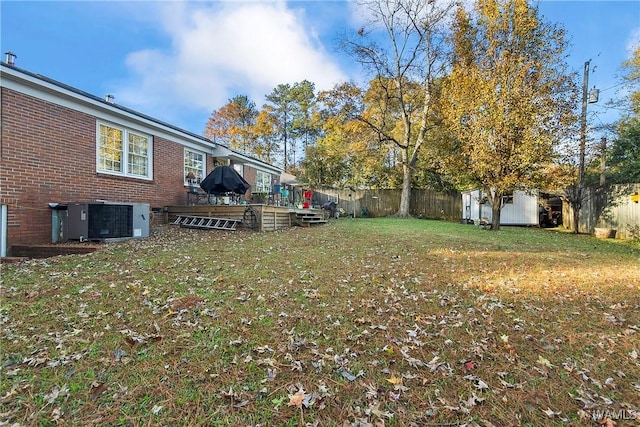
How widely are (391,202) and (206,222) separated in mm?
14795

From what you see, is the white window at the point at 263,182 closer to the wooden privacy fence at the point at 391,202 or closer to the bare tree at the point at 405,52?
the wooden privacy fence at the point at 391,202

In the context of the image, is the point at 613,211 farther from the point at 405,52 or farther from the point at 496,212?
the point at 405,52

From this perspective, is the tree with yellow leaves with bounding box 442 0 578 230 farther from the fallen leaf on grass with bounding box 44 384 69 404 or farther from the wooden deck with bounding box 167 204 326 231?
the fallen leaf on grass with bounding box 44 384 69 404

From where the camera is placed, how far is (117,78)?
1377 centimetres

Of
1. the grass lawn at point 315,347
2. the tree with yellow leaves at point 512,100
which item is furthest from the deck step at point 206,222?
the tree with yellow leaves at point 512,100

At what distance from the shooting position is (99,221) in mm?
7680

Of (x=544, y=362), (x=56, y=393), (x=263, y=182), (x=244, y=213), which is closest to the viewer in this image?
(x=56, y=393)

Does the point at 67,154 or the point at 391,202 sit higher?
the point at 67,154

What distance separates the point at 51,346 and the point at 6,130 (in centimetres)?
693

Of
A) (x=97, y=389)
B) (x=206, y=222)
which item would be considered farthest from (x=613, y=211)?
(x=97, y=389)

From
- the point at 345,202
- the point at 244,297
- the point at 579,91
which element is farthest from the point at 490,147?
the point at 345,202

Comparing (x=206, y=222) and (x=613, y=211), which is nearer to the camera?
(x=206, y=222)

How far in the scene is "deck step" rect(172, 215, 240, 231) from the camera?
1088 centimetres

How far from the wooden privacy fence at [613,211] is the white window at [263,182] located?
629 inches
